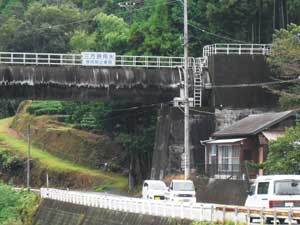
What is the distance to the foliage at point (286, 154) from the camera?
33.2 meters

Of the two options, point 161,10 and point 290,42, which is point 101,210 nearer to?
point 290,42

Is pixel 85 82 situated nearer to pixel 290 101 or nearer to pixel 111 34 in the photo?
pixel 290 101

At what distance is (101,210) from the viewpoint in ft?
116

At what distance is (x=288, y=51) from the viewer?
4481 centimetres

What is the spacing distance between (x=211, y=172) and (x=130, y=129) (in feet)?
61.0

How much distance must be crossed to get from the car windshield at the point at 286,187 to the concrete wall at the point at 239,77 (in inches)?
1194

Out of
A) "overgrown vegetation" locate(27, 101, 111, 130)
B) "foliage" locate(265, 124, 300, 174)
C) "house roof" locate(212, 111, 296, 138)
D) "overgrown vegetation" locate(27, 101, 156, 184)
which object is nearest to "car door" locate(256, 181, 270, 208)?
"foliage" locate(265, 124, 300, 174)

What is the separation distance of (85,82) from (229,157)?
12285 mm

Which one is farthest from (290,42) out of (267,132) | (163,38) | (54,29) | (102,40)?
(54,29)

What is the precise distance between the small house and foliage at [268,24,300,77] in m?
3.13

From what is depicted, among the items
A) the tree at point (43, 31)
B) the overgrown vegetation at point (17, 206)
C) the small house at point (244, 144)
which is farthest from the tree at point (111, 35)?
the overgrown vegetation at point (17, 206)

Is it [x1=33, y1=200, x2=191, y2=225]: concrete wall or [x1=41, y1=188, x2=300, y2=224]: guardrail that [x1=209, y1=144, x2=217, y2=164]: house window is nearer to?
[x1=33, y1=200, x2=191, y2=225]: concrete wall

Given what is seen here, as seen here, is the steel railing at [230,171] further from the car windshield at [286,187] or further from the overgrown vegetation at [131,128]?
the car windshield at [286,187]

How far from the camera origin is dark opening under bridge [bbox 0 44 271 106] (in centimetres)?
5222
